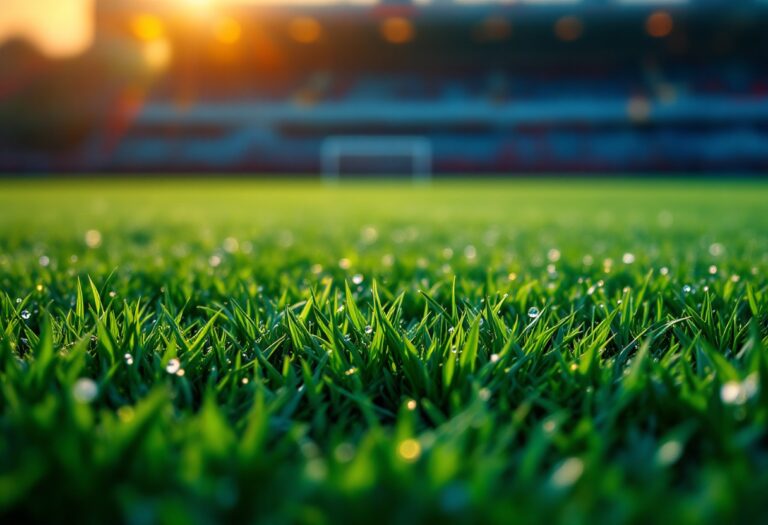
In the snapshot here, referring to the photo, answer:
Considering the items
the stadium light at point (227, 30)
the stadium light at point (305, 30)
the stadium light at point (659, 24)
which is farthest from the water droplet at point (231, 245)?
the stadium light at point (659, 24)

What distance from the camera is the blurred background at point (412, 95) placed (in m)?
24.1

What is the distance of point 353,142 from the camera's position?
25375 millimetres

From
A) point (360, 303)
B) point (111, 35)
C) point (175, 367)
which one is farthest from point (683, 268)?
point (111, 35)

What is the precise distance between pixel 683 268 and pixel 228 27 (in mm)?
25240

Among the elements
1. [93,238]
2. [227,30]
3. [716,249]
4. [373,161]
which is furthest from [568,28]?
[93,238]

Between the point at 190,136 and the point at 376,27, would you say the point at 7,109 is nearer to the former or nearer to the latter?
the point at 190,136

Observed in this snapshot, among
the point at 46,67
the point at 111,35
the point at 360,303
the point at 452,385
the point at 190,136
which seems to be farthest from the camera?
the point at 46,67

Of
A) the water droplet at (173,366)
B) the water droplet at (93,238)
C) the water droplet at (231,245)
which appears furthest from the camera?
the water droplet at (93,238)

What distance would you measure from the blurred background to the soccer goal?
6 centimetres

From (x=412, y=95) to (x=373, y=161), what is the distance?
Result: 4288 millimetres

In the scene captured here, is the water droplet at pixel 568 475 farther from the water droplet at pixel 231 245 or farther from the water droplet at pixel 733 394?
the water droplet at pixel 231 245

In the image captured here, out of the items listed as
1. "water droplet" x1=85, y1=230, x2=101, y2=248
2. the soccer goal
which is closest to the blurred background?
the soccer goal

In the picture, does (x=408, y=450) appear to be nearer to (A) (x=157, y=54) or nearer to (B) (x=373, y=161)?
(B) (x=373, y=161)

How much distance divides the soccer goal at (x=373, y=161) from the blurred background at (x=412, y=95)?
6cm
